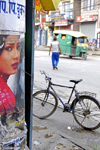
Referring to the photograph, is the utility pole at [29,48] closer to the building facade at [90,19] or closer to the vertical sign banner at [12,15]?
the vertical sign banner at [12,15]

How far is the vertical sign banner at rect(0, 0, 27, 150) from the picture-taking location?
2.01 metres

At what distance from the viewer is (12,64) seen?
2.12 m

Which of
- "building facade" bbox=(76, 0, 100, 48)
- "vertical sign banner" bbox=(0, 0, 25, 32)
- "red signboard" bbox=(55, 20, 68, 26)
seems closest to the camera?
"vertical sign banner" bbox=(0, 0, 25, 32)

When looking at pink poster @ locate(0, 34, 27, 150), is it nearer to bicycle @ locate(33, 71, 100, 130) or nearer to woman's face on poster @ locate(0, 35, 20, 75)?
woman's face on poster @ locate(0, 35, 20, 75)

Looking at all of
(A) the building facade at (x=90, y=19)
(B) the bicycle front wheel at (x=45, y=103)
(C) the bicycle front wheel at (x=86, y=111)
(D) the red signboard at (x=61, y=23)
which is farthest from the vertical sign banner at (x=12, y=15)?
(D) the red signboard at (x=61, y=23)

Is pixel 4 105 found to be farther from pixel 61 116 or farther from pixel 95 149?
pixel 61 116

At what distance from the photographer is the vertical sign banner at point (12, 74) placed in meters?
2.01

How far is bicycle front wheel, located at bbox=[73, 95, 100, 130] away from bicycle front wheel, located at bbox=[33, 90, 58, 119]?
57 cm

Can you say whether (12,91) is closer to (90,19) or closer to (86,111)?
(86,111)

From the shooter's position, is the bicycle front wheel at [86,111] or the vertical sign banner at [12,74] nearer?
the vertical sign banner at [12,74]

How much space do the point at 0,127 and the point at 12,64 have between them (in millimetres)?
667

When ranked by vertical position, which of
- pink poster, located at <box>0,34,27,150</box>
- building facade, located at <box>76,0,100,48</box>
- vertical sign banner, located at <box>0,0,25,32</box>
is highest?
building facade, located at <box>76,0,100,48</box>

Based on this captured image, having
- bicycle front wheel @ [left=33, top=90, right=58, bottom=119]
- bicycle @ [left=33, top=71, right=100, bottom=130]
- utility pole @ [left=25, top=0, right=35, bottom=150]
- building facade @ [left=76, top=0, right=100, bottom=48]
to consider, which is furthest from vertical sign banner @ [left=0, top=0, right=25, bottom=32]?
building facade @ [left=76, top=0, right=100, bottom=48]

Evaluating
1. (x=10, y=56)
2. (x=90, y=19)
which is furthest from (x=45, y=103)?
(x=90, y=19)
